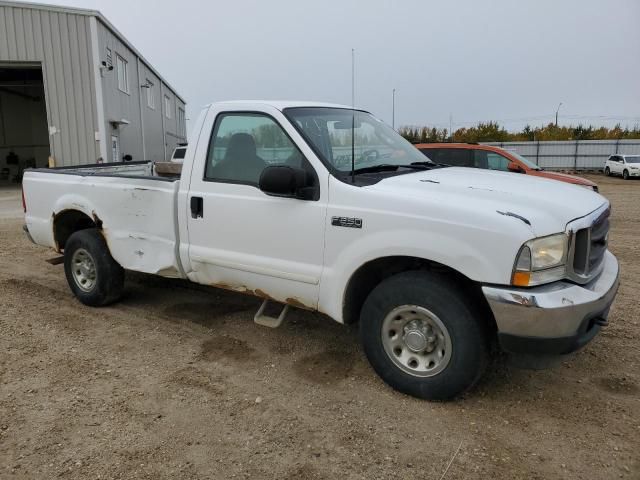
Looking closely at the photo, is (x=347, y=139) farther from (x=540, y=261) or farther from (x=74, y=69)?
(x=74, y=69)

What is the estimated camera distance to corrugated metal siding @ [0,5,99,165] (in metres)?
18.5

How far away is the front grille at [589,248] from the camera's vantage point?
10.4ft

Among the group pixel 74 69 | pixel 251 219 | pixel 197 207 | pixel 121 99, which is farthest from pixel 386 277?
pixel 121 99

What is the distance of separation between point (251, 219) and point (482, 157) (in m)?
→ 9.52

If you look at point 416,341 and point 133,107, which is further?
point 133,107

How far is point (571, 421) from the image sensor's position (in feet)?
10.6

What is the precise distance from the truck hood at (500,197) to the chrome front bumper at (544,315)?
0.36 m

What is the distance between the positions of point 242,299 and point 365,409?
2.59 meters

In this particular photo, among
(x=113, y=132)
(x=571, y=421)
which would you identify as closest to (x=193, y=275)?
(x=571, y=421)

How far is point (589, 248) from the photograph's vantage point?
10.6 feet

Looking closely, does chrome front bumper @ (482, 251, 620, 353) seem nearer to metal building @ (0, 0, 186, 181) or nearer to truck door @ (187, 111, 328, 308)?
truck door @ (187, 111, 328, 308)

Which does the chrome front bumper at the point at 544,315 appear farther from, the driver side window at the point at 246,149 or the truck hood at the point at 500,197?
the driver side window at the point at 246,149

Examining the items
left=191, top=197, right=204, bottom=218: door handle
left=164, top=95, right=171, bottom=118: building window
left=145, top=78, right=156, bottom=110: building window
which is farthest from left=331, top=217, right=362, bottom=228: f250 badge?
left=164, top=95, right=171, bottom=118: building window

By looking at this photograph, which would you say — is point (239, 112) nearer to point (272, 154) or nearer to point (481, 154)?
point (272, 154)
